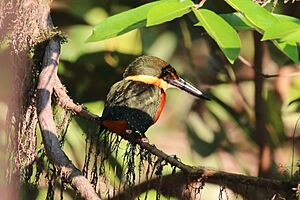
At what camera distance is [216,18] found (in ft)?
3.95

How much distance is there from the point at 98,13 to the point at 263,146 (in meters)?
0.95

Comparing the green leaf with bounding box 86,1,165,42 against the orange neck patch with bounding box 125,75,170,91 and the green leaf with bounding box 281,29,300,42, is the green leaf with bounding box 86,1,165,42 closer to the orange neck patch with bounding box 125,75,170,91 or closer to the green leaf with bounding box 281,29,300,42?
the green leaf with bounding box 281,29,300,42

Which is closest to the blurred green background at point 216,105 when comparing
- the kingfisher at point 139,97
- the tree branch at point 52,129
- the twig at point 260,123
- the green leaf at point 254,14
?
the twig at point 260,123

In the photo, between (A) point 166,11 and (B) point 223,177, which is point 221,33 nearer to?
(A) point 166,11

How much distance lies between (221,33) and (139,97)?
4.33 feet

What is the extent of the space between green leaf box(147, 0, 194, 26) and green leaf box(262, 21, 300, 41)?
12 centimetres

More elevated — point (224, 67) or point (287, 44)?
point (224, 67)

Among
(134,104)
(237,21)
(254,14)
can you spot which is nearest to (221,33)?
(254,14)

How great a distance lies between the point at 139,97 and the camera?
250cm

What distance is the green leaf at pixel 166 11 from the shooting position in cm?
114

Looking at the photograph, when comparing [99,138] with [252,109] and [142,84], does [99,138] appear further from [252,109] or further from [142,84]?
[252,109]

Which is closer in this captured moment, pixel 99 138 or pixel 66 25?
pixel 99 138

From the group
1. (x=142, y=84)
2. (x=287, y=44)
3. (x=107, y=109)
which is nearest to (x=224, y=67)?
(x=142, y=84)

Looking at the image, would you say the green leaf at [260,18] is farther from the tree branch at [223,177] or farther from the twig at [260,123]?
the twig at [260,123]
